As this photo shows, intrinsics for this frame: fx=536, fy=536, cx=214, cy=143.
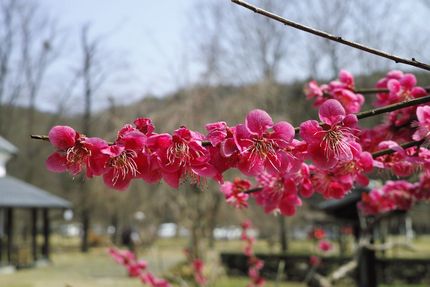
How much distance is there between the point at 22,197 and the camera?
63.6 ft

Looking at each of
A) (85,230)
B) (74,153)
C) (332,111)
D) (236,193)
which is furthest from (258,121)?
(85,230)

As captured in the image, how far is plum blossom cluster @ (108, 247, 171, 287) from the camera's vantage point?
4.27 meters

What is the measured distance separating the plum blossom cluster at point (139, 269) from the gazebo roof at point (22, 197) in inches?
541

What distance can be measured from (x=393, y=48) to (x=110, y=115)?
34.5ft

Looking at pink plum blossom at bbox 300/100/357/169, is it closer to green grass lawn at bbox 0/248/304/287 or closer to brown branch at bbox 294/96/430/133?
brown branch at bbox 294/96/430/133

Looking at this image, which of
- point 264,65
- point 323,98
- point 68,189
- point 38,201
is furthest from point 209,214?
point 68,189

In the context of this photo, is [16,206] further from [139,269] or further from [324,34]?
[324,34]

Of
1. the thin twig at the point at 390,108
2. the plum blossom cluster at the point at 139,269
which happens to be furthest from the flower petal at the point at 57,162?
the plum blossom cluster at the point at 139,269

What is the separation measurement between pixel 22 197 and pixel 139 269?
15.8m

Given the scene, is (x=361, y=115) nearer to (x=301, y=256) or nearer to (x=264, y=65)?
(x=301, y=256)

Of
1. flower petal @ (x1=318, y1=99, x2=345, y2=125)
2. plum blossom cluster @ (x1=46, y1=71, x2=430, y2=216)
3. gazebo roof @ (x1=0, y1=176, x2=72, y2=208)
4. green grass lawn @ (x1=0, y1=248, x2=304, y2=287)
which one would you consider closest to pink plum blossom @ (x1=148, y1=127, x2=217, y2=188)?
plum blossom cluster @ (x1=46, y1=71, x2=430, y2=216)

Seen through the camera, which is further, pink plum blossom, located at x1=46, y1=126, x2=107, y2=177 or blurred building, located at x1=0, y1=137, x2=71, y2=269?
blurred building, located at x1=0, y1=137, x2=71, y2=269

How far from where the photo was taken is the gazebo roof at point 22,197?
60.5 ft

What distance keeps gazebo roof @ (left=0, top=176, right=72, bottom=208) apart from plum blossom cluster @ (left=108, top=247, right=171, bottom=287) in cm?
1373
